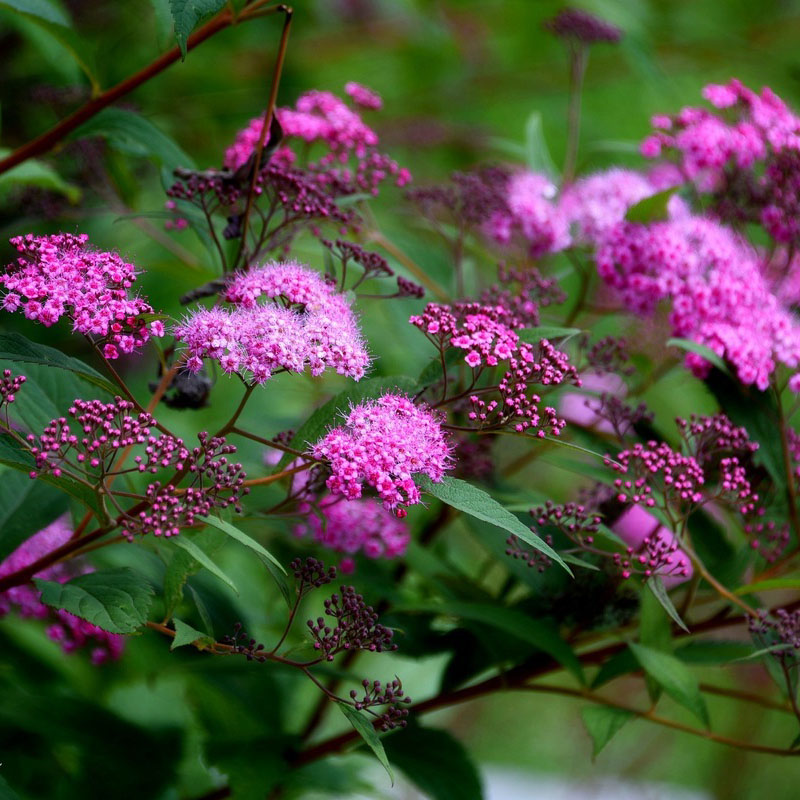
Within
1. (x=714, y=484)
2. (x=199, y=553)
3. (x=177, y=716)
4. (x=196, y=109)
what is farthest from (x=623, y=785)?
(x=199, y=553)

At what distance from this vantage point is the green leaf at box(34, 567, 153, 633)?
32.2 inches

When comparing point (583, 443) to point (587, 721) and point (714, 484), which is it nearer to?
point (714, 484)

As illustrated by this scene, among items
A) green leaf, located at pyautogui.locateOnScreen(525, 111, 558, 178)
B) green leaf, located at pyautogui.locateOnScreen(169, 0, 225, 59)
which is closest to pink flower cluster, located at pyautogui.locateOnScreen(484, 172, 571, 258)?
green leaf, located at pyautogui.locateOnScreen(525, 111, 558, 178)

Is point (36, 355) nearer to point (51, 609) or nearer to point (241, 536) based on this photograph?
point (241, 536)

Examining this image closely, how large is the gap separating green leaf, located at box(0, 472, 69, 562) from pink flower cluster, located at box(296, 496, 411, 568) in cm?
28

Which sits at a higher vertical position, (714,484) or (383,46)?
(383,46)

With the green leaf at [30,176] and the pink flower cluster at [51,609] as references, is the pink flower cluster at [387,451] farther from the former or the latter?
the green leaf at [30,176]

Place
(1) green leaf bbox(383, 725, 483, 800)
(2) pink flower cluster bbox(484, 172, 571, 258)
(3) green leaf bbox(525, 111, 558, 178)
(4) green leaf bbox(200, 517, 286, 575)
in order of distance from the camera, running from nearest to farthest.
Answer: (4) green leaf bbox(200, 517, 286, 575) < (1) green leaf bbox(383, 725, 483, 800) < (2) pink flower cluster bbox(484, 172, 571, 258) < (3) green leaf bbox(525, 111, 558, 178)

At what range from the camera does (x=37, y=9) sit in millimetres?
1066

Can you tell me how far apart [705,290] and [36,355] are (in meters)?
0.76

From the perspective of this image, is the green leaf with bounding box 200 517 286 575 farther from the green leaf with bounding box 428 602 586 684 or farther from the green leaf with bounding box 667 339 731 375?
the green leaf with bounding box 667 339 731 375

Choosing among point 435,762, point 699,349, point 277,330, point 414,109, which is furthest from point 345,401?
point 414,109

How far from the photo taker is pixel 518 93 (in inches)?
114

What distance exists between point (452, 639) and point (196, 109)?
1.62 meters
